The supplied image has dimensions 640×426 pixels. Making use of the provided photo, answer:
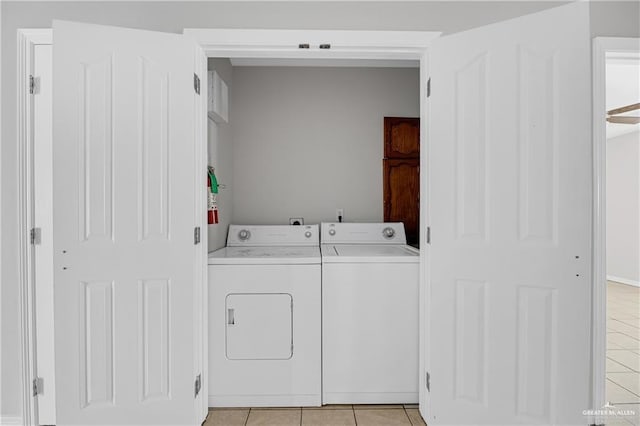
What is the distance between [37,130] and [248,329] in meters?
1.54

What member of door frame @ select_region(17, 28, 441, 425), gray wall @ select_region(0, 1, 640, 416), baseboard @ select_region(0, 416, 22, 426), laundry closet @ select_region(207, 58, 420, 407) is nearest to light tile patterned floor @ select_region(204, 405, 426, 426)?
door frame @ select_region(17, 28, 441, 425)

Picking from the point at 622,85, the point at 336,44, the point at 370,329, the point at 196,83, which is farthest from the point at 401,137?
the point at 622,85

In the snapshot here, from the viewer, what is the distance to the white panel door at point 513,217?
1.66 m

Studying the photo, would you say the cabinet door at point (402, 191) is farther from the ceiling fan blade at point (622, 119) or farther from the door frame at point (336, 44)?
the ceiling fan blade at point (622, 119)

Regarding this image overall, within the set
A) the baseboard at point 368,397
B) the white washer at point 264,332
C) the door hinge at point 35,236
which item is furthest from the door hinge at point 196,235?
the baseboard at point 368,397

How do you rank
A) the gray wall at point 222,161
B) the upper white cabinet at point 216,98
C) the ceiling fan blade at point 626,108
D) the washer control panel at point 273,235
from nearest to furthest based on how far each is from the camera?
the upper white cabinet at point 216,98, the gray wall at point 222,161, the washer control panel at point 273,235, the ceiling fan blade at point 626,108

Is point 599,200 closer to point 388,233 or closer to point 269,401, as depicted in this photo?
point 388,233

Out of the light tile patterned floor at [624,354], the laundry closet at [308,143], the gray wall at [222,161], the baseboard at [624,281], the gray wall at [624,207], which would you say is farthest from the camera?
the gray wall at [624,207]

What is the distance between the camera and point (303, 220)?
3.32 meters

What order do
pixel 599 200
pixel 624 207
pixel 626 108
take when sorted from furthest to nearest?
1. pixel 624 207
2. pixel 626 108
3. pixel 599 200

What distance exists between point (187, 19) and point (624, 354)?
12.9 feet

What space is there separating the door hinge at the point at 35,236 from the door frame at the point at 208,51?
0.06ft

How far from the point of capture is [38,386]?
76.9 inches

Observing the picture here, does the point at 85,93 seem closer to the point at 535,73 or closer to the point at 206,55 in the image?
the point at 206,55
